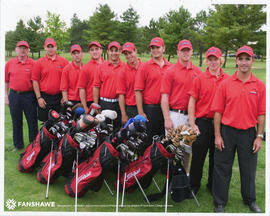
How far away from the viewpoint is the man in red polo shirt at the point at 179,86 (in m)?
3.46

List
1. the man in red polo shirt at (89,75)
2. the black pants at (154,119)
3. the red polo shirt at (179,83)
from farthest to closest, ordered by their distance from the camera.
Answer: the man in red polo shirt at (89,75) < the black pants at (154,119) < the red polo shirt at (179,83)

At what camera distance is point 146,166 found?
321 centimetres

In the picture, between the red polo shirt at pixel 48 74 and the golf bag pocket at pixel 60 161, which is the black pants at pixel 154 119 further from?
the red polo shirt at pixel 48 74

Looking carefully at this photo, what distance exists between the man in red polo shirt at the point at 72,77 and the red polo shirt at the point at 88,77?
14cm

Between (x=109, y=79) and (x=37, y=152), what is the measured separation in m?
1.49

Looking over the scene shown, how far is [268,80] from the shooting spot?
10.6ft

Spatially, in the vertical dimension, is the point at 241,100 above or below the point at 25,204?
above

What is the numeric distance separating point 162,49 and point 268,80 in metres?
1.42

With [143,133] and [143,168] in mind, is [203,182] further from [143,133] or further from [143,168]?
[143,133]

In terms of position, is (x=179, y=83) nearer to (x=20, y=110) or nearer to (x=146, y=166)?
(x=146, y=166)

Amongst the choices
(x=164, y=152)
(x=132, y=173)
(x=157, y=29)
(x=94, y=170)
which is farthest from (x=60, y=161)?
(x=157, y=29)

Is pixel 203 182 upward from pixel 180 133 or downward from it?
downward

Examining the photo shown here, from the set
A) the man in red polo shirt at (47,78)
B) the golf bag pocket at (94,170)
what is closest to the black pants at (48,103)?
the man in red polo shirt at (47,78)

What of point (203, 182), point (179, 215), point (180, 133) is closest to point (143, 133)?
point (180, 133)
